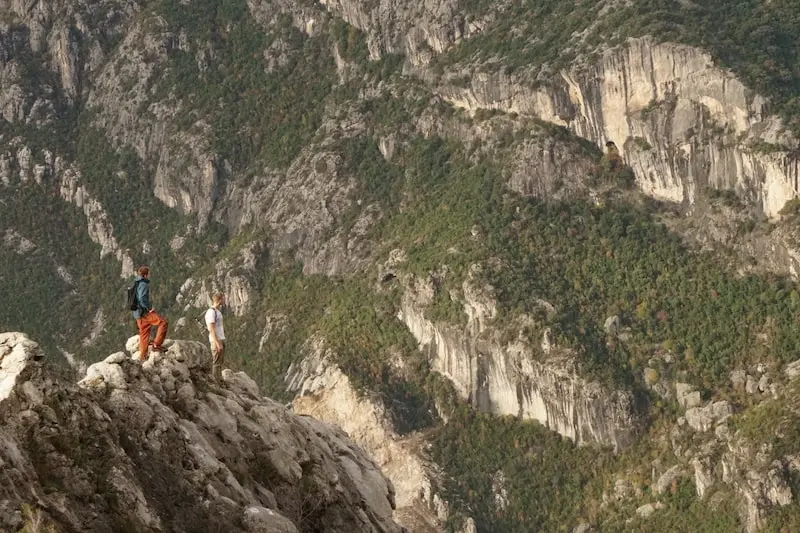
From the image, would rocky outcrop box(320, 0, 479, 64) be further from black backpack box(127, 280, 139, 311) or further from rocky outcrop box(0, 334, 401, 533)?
black backpack box(127, 280, 139, 311)

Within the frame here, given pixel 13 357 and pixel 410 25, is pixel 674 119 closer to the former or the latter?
pixel 410 25

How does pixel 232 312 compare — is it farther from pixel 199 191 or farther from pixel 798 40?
pixel 798 40

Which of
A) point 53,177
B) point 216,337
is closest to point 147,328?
point 216,337

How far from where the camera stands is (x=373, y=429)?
144m

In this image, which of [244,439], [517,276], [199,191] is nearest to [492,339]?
[517,276]

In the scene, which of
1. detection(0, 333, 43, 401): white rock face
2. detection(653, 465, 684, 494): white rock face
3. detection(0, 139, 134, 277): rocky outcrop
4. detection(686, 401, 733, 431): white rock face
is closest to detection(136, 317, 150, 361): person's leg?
detection(0, 333, 43, 401): white rock face

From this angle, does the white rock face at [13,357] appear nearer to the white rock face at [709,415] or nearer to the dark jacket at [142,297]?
the dark jacket at [142,297]

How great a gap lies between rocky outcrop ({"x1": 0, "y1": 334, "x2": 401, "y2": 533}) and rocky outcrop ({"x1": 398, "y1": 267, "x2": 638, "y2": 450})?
87549mm

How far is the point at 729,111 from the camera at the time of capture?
14588 cm

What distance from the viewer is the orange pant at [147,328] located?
152 ft

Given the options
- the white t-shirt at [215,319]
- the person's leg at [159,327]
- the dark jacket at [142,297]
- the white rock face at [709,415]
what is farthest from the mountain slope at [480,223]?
the dark jacket at [142,297]

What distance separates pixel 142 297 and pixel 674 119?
110m

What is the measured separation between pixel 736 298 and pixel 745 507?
24.7 metres

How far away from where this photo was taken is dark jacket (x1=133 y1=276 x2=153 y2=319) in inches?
1811
